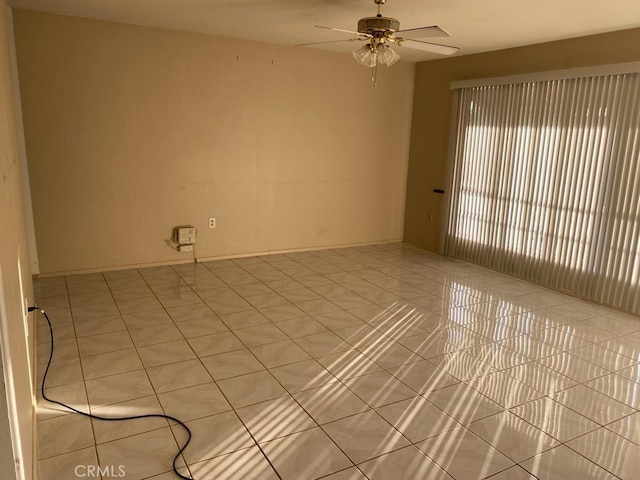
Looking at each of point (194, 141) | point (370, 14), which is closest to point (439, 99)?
point (370, 14)

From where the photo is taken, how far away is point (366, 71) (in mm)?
5941

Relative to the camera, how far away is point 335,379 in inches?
114

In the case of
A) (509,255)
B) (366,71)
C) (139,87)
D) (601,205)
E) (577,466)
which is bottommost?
(577,466)

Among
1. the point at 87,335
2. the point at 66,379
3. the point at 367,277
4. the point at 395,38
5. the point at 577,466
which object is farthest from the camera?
the point at 367,277

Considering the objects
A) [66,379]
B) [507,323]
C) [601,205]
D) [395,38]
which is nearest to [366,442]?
[66,379]

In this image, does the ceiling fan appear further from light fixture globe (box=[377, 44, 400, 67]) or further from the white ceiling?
the white ceiling

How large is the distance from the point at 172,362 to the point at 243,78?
340 centimetres

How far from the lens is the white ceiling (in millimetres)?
3486

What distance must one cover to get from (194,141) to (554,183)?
3761mm

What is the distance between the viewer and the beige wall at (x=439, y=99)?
176 inches

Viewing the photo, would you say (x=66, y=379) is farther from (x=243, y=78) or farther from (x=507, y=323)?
(x=243, y=78)

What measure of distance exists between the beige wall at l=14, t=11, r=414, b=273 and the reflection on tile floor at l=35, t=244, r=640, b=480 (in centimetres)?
67

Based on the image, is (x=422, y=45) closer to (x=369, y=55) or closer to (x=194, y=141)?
(x=369, y=55)

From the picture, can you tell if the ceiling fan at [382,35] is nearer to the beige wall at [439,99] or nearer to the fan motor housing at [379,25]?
the fan motor housing at [379,25]
